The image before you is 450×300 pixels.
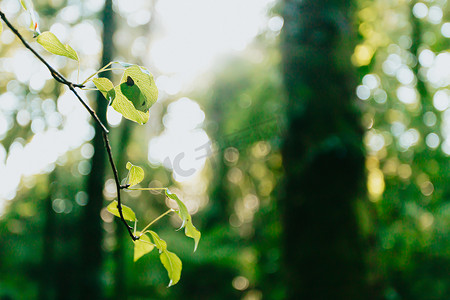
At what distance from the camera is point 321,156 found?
1.26 metres

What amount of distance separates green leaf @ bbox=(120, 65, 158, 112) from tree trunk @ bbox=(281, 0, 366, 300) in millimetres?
1062

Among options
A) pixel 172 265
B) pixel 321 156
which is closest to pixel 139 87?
pixel 172 265

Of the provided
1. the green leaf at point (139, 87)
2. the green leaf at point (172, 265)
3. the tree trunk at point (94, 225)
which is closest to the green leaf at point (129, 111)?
the green leaf at point (139, 87)

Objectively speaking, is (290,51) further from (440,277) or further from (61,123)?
(61,123)

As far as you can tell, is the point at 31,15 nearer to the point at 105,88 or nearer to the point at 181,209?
the point at 105,88

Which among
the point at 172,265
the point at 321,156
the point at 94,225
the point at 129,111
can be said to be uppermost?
the point at 129,111

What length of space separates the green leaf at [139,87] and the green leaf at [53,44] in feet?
0.14

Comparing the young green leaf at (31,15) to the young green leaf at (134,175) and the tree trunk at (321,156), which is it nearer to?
the young green leaf at (134,175)

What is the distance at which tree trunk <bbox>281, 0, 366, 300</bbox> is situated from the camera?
1172 mm

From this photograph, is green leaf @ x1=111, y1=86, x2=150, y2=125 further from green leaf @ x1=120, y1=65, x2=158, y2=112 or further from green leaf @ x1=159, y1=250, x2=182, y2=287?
green leaf @ x1=159, y1=250, x2=182, y2=287

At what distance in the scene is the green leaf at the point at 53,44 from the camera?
0.82 ft

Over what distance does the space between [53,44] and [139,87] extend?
0.07 metres

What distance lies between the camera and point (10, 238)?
16.6 ft

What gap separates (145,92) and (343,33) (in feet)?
Answer: 4.22
